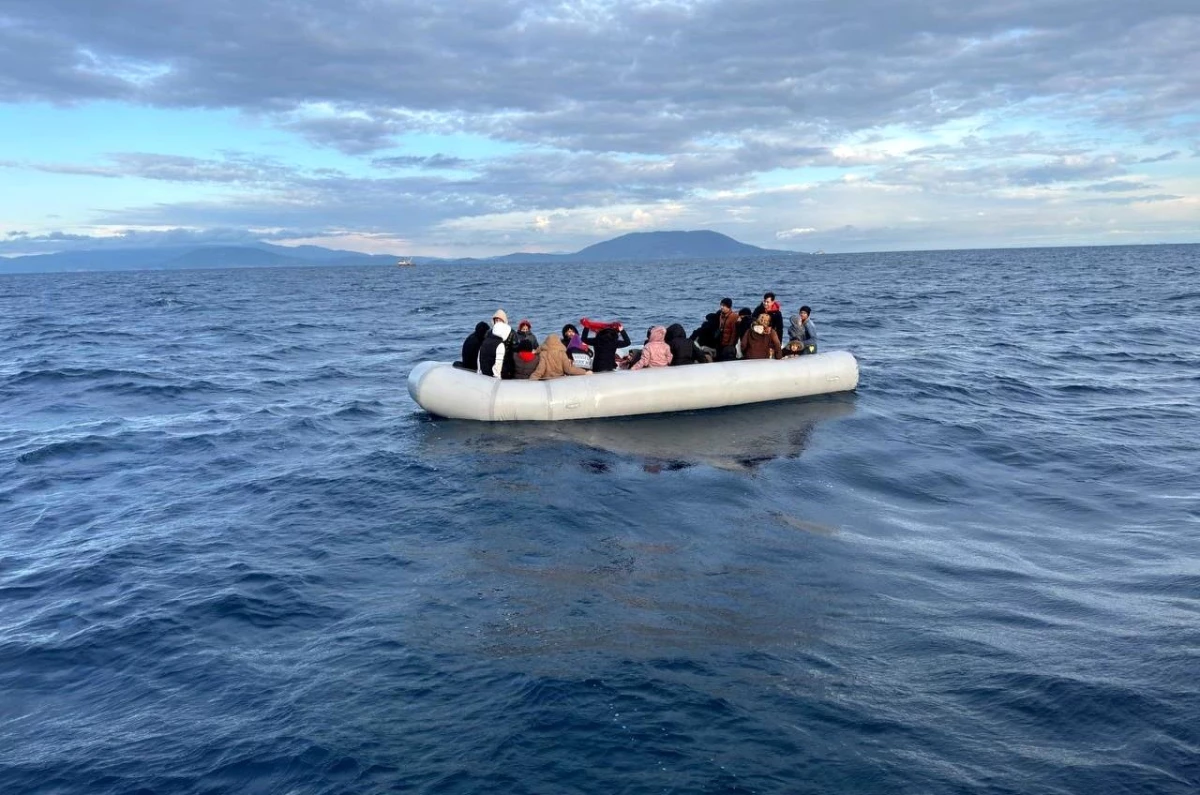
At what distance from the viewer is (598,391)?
12.8 m

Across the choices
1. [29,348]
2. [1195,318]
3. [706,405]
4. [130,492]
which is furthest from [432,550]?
[1195,318]

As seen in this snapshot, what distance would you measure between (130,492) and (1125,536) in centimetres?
1091

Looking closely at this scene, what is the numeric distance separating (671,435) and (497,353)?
118 inches

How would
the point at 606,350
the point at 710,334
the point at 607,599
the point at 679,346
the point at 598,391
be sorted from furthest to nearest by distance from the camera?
the point at 710,334, the point at 679,346, the point at 606,350, the point at 598,391, the point at 607,599

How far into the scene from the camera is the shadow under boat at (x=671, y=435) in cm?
1110

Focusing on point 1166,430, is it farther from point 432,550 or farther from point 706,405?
point 432,550

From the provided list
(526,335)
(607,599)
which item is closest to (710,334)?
(526,335)

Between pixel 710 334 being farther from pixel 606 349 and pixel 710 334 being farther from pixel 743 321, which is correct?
pixel 606 349

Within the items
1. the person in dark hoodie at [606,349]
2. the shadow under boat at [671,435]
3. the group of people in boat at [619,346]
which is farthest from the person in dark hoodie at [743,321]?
the person in dark hoodie at [606,349]

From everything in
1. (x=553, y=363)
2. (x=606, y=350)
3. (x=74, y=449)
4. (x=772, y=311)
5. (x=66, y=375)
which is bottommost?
(x=74, y=449)

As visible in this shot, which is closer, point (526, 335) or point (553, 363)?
point (553, 363)

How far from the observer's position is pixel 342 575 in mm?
7352

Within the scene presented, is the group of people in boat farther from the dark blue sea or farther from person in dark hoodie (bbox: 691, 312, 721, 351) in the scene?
the dark blue sea

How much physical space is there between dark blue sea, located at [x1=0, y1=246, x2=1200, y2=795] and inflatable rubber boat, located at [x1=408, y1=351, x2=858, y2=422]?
29 centimetres
